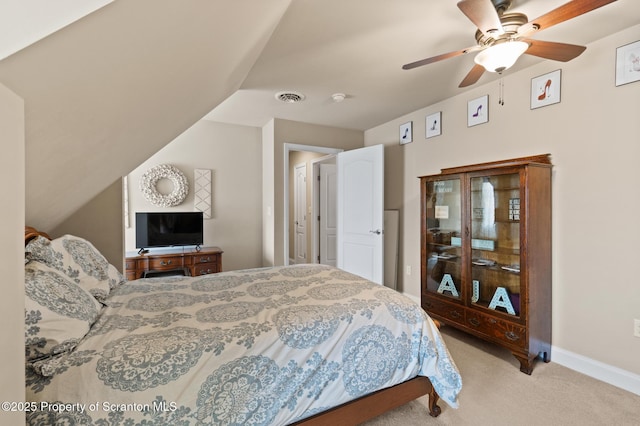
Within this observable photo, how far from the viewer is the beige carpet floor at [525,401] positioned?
5.38 feet

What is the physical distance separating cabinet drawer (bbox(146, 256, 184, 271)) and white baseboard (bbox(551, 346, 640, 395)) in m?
3.70

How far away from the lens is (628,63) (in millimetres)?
1935

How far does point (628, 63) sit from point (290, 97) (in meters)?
2.65

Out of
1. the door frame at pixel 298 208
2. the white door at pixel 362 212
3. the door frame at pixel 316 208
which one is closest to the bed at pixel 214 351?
the white door at pixel 362 212

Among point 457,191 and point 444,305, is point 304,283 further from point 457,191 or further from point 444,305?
point 457,191

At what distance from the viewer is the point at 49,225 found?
203 cm

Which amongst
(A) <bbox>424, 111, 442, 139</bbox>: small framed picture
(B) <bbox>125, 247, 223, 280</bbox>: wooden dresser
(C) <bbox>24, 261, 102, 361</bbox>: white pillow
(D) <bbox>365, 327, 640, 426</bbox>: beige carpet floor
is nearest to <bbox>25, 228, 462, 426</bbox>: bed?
(C) <bbox>24, 261, 102, 361</bbox>: white pillow

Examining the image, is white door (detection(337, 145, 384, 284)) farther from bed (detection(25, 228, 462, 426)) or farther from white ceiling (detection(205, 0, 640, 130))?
bed (detection(25, 228, 462, 426))

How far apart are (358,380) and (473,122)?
268 cm

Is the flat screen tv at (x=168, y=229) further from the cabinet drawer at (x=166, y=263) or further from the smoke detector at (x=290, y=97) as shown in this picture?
the smoke detector at (x=290, y=97)

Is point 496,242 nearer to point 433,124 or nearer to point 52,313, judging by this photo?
point 433,124

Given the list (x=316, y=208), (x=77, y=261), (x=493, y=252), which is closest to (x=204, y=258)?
(x=77, y=261)

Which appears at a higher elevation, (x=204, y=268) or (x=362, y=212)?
(x=362, y=212)

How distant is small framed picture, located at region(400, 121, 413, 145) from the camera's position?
360cm
